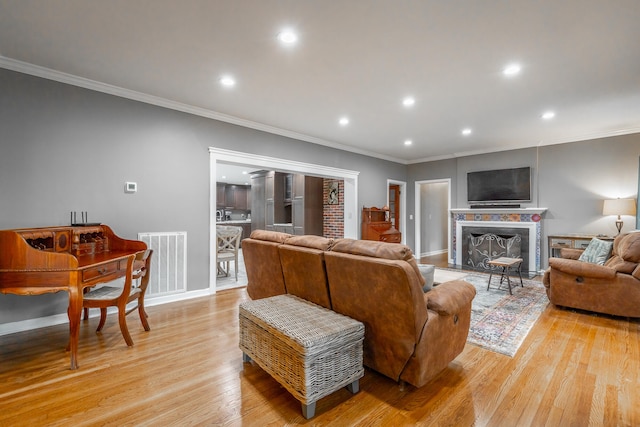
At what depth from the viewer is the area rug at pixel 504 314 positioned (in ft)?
8.52

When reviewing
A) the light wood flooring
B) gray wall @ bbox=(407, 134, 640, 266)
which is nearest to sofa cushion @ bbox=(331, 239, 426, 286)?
the light wood flooring

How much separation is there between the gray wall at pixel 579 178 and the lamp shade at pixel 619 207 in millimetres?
382

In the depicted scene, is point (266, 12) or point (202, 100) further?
point (202, 100)

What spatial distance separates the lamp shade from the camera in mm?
4398

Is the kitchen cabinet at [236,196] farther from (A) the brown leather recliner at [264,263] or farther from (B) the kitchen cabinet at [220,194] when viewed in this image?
(A) the brown leather recliner at [264,263]

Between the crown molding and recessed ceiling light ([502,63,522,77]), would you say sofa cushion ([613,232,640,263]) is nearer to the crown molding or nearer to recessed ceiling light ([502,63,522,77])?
recessed ceiling light ([502,63,522,77])

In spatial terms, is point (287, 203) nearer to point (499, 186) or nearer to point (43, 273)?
point (499, 186)

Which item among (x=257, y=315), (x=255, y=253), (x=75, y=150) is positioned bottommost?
(x=257, y=315)

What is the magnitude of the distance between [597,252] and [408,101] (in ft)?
10.5

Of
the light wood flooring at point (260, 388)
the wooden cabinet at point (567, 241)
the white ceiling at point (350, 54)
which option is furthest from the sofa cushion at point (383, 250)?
the wooden cabinet at point (567, 241)

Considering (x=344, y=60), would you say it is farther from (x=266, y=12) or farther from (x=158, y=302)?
(x=158, y=302)

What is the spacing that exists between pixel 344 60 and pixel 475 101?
6.51 ft

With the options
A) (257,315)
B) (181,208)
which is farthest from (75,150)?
(257,315)

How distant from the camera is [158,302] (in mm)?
3580
